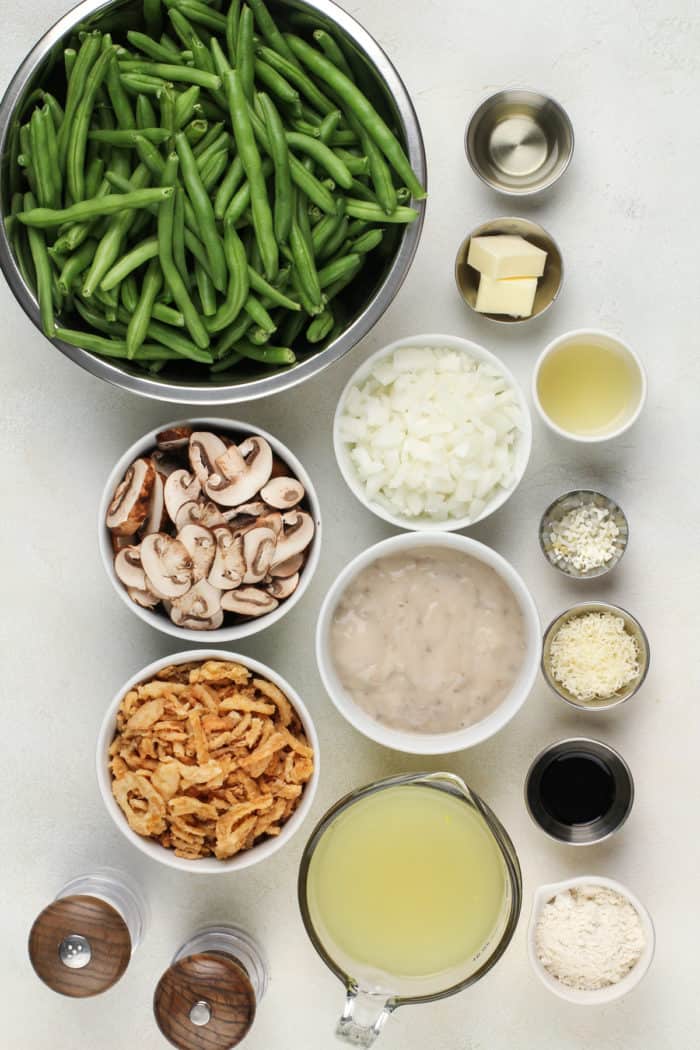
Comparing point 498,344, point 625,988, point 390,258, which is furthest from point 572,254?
point 625,988

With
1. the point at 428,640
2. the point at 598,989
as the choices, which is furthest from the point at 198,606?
the point at 598,989

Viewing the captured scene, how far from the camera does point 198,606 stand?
202 cm

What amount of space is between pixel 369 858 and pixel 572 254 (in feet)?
4.53

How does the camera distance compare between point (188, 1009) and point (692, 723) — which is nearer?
point (188, 1009)

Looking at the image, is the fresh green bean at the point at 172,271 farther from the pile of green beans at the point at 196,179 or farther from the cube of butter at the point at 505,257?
the cube of butter at the point at 505,257

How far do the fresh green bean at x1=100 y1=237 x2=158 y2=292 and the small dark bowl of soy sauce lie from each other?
4.30 feet

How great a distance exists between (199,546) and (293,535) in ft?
0.62

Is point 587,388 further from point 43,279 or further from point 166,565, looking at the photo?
point 43,279

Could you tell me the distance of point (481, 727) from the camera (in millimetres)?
2104

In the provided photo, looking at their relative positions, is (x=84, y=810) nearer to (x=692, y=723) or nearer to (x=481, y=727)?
(x=481, y=727)

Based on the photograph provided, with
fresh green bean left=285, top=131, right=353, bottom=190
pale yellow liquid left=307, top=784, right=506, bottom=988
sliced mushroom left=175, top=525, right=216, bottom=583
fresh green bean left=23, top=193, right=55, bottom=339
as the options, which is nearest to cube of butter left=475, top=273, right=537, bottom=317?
fresh green bean left=285, top=131, right=353, bottom=190

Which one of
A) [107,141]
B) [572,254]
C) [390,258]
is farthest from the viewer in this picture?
[572,254]

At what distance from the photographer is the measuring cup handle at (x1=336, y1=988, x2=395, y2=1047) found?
203cm

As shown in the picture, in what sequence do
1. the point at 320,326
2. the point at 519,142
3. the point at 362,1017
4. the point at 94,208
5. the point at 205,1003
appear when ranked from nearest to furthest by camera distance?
1. the point at 94,208
2. the point at 320,326
3. the point at 205,1003
4. the point at 362,1017
5. the point at 519,142
